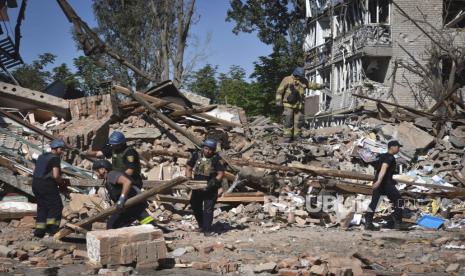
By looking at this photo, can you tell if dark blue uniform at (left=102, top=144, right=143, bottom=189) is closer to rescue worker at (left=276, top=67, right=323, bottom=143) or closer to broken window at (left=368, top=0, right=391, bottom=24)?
rescue worker at (left=276, top=67, right=323, bottom=143)

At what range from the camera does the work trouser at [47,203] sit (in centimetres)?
846

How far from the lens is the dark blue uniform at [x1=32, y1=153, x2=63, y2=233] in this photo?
8461mm

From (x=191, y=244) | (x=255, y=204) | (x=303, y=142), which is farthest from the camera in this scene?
(x=303, y=142)

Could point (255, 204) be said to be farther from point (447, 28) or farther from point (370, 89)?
point (447, 28)

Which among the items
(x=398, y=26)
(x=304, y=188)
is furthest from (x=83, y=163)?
(x=398, y=26)

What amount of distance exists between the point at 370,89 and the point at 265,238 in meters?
15.3

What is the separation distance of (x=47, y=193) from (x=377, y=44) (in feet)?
59.2

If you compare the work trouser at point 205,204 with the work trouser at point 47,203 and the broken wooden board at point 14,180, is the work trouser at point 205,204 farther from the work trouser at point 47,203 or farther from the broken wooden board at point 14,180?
the broken wooden board at point 14,180

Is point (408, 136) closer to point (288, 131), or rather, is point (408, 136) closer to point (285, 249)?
point (288, 131)

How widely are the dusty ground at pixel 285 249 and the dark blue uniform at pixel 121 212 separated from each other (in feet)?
1.62

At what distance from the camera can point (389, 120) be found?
15.5 metres

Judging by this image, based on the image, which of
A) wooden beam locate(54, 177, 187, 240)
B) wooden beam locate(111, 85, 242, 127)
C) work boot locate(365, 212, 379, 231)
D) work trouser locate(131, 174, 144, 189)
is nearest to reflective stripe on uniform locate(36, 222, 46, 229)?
wooden beam locate(54, 177, 187, 240)

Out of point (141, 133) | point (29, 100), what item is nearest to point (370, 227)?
point (141, 133)

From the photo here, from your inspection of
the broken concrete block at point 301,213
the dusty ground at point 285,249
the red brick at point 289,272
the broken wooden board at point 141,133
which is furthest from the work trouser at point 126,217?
the broken wooden board at point 141,133
